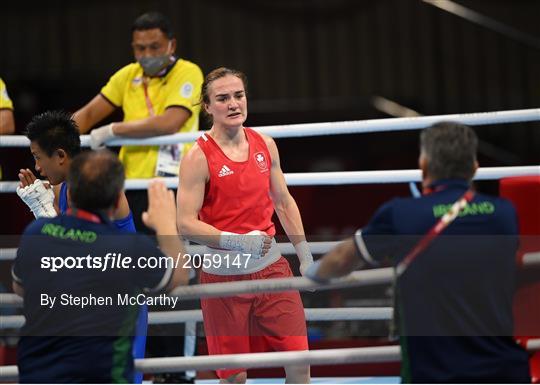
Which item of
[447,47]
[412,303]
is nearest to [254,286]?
[412,303]

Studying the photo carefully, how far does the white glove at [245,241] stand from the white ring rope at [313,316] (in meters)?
0.57

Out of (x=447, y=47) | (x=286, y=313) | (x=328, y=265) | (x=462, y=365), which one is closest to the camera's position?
(x=462, y=365)

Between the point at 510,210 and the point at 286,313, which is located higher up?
the point at 510,210

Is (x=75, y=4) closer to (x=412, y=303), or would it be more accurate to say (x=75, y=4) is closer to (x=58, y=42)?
(x=58, y=42)

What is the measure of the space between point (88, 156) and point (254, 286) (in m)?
0.61

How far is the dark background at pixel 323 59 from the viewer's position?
795 cm

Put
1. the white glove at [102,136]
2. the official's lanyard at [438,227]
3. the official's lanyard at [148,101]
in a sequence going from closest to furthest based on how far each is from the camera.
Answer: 1. the official's lanyard at [438,227]
2. the white glove at [102,136]
3. the official's lanyard at [148,101]

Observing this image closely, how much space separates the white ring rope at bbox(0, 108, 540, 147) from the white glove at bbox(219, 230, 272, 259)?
77 centimetres

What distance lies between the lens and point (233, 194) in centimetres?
364

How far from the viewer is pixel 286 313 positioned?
3629 mm

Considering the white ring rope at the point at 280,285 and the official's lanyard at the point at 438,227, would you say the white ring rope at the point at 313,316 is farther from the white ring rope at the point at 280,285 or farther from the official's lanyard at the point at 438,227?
the official's lanyard at the point at 438,227

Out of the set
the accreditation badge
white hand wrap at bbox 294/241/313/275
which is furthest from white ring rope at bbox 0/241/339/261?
the accreditation badge

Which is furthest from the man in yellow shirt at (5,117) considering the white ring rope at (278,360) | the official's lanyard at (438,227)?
the official's lanyard at (438,227)

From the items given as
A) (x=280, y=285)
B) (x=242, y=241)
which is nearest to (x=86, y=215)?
(x=280, y=285)
